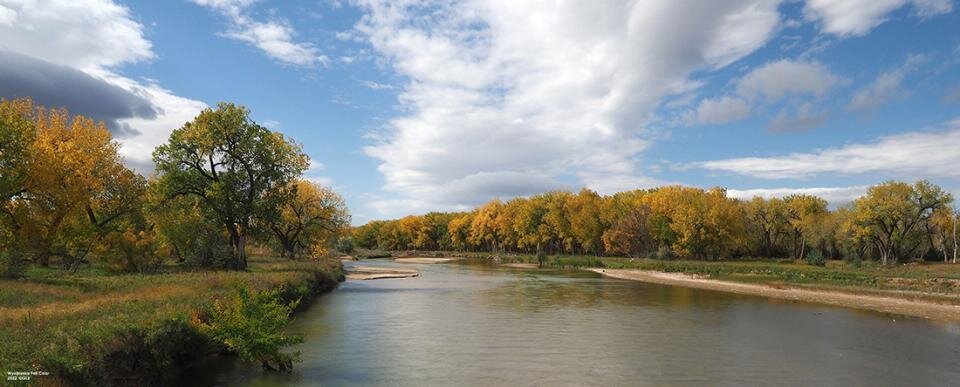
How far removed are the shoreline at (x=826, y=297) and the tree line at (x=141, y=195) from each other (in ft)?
150

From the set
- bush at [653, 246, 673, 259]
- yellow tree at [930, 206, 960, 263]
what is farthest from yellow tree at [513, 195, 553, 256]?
yellow tree at [930, 206, 960, 263]

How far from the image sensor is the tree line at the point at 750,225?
86938 mm

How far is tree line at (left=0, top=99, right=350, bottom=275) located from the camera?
36.4 meters

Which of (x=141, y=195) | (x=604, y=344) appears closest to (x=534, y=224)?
(x=141, y=195)

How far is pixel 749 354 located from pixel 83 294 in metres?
30.5

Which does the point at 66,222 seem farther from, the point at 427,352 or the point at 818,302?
the point at 818,302

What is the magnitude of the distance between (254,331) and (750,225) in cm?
11765

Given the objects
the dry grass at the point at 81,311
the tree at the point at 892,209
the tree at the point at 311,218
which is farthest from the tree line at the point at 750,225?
the dry grass at the point at 81,311

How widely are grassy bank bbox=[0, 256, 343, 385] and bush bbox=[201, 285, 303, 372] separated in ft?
4.76

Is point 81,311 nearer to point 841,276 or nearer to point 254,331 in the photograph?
point 254,331

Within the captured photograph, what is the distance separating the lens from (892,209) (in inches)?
3332

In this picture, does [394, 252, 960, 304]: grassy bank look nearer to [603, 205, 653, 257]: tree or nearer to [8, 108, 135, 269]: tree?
[603, 205, 653, 257]: tree

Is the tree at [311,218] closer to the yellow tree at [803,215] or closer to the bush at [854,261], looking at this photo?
the bush at [854,261]

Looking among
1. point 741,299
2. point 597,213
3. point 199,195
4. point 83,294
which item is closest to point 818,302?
point 741,299
